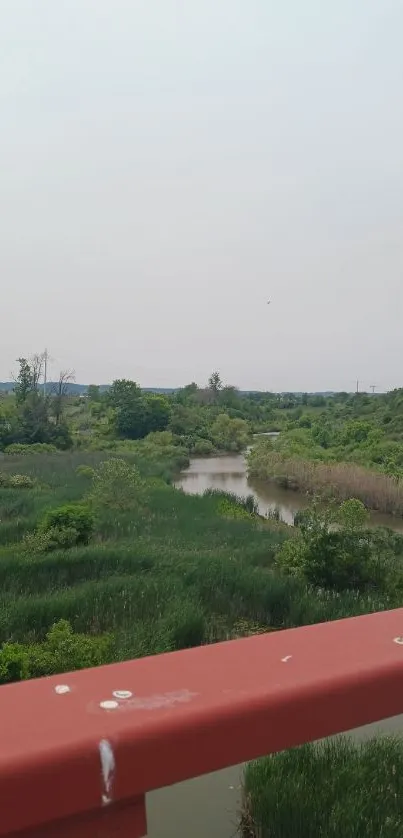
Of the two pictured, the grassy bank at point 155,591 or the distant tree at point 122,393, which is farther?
the distant tree at point 122,393

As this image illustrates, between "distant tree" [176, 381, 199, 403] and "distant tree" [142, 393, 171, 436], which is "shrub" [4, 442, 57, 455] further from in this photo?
"distant tree" [176, 381, 199, 403]

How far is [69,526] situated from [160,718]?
6.68 metres

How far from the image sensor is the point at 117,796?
0.89 meters

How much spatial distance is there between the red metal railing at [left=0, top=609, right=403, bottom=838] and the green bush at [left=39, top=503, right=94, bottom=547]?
6.21m

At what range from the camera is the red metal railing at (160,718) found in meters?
0.85

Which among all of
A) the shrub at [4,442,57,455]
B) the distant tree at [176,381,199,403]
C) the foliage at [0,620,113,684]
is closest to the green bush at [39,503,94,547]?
the foliage at [0,620,113,684]

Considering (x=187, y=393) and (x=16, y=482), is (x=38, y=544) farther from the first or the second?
(x=187, y=393)

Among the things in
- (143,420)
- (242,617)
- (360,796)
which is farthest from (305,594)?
(143,420)

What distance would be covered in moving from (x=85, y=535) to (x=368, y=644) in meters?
6.69

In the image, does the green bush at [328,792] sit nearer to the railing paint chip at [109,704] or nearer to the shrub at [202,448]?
the railing paint chip at [109,704]

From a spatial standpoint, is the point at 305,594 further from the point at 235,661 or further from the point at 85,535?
the point at 235,661

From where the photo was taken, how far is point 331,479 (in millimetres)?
18250

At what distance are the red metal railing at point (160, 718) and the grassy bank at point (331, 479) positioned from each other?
13.8m

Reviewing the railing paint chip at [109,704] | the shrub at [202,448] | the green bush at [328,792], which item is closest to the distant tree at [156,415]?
the shrub at [202,448]
